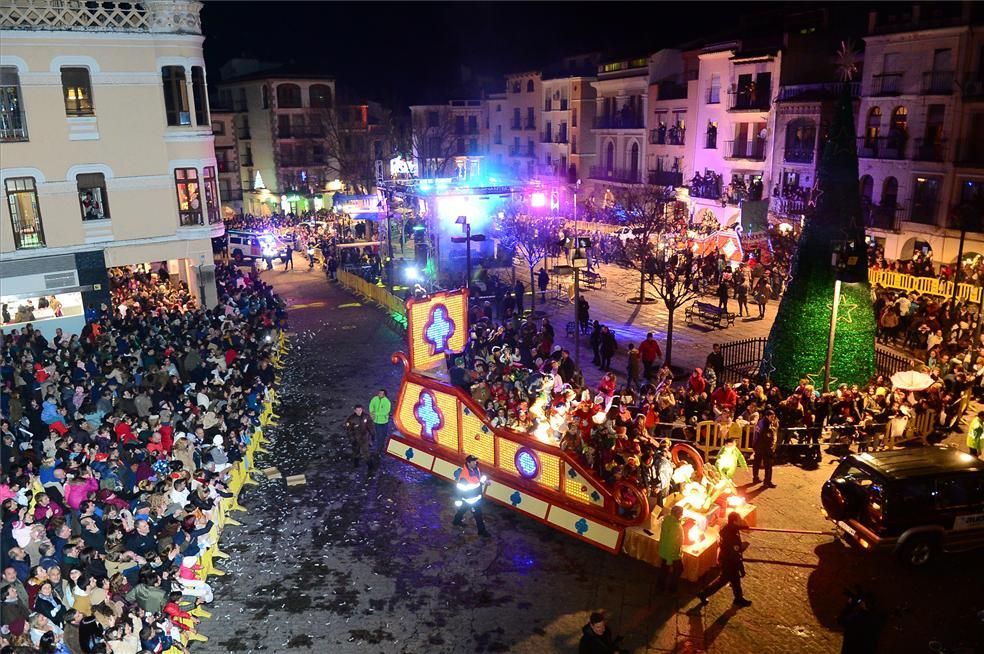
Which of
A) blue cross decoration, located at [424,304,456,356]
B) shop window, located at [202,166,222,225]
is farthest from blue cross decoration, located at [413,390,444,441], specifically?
shop window, located at [202,166,222,225]

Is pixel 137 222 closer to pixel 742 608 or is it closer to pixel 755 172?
pixel 742 608

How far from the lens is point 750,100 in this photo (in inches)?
1580

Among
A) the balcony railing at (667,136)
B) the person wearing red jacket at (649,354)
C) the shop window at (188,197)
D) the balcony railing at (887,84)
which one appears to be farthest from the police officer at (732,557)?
the balcony railing at (667,136)

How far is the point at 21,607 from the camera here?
926 cm

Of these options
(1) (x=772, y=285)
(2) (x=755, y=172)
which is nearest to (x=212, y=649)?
(1) (x=772, y=285)

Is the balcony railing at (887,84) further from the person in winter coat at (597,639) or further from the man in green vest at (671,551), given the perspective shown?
the person in winter coat at (597,639)

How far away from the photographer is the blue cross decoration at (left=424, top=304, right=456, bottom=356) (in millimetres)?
16828

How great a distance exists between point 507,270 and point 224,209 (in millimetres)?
30339

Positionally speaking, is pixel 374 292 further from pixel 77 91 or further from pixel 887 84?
pixel 887 84

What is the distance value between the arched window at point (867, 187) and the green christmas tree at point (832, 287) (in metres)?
19.1

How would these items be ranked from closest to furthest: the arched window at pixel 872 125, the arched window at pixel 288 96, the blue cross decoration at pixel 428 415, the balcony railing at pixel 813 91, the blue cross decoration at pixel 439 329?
the blue cross decoration at pixel 428 415 → the blue cross decoration at pixel 439 329 → the arched window at pixel 872 125 → the balcony railing at pixel 813 91 → the arched window at pixel 288 96

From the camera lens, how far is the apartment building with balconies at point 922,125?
1171 inches

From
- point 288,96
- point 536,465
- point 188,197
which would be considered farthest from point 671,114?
point 536,465

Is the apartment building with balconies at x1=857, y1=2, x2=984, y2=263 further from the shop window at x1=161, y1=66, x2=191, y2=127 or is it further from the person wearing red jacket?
the shop window at x1=161, y1=66, x2=191, y2=127
